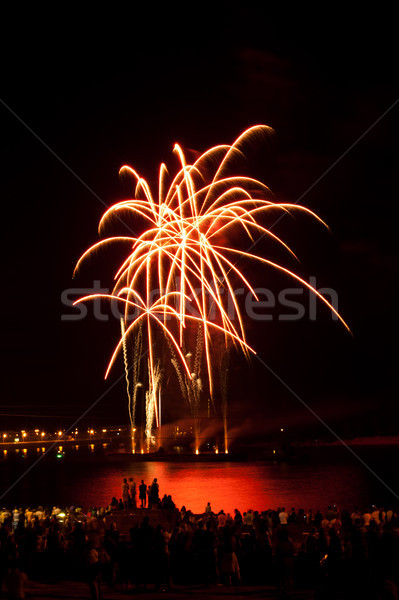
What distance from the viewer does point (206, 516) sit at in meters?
18.1

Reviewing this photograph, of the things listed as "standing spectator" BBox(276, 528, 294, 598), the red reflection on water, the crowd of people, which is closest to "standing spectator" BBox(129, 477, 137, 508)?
the red reflection on water

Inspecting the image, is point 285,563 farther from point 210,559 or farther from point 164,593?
point 164,593

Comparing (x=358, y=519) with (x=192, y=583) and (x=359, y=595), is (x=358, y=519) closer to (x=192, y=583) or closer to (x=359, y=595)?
(x=192, y=583)

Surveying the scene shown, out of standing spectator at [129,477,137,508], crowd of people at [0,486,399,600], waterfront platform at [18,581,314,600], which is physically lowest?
waterfront platform at [18,581,314,600]

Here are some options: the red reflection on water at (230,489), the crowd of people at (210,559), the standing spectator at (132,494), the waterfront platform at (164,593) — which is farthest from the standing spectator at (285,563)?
the red reflection on water at (230,489)

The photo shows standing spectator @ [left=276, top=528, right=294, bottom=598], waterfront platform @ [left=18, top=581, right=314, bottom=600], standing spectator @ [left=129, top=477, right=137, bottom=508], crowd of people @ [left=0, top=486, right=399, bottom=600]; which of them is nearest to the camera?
crowd of people @ [left=0, top=486, right=399, bottom=600]

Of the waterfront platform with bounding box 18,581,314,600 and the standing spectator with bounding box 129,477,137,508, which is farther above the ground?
the standing spectator with bounding box 129,477,137,508

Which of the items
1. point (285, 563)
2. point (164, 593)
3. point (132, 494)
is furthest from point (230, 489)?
point (285, 563)

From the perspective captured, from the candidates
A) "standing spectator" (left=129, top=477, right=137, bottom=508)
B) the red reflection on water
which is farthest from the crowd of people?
the red reflection on water

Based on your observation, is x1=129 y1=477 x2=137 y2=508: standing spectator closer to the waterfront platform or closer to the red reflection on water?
the red reflection on water

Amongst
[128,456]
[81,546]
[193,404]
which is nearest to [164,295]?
[193,404]

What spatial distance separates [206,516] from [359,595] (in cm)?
896

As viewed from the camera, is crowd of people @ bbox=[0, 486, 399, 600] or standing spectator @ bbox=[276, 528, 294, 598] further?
standing spectator @ bbox=[276, 528, 294, 598]

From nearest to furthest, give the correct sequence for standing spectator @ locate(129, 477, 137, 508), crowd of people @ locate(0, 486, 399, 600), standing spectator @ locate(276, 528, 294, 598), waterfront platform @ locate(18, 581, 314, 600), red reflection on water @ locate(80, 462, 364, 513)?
crowd of people @ locate(0, 486, 399, 600), standing spectator @ locate(276, 528, 294, 598), waterfront platform @ locate(18, 581, 314, 600), standing spectator @ locate(129, 477, 137, 508), red reflection on water @ locate(80, 462, 364, 513)
